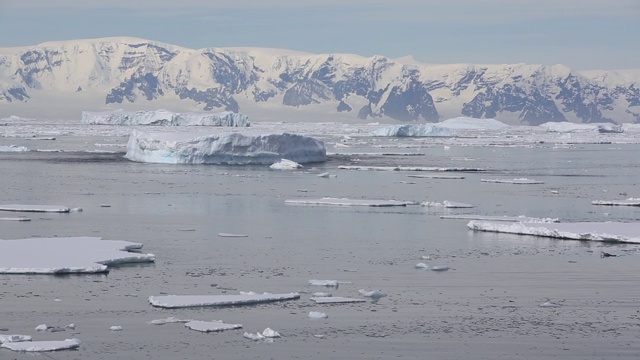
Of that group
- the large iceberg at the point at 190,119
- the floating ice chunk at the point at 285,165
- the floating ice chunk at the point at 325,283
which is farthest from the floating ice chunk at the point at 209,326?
the large iceberg at the point at 190,119

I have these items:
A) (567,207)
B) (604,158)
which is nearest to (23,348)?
(567,207)

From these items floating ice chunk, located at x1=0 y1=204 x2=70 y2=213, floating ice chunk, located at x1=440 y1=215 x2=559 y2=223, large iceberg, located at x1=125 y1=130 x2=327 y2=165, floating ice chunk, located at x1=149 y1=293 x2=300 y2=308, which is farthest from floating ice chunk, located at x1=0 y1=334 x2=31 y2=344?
large iceberg, located at x1=125 y1=130 x2=327 y2=165

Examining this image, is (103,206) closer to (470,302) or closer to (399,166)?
(470,302)

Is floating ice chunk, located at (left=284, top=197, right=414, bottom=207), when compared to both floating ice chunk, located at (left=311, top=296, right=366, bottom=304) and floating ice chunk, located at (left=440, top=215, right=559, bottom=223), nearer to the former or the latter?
A: floating ice chunk, located at (left=440, top=215, right=559, bottom=223)

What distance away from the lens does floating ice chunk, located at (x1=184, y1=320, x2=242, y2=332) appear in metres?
9.36

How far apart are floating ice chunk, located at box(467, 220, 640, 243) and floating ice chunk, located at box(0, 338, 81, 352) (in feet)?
28.4

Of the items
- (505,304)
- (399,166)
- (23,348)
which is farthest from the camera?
(399,166)

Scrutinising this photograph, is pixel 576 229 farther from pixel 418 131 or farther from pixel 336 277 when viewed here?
pixel 418 131

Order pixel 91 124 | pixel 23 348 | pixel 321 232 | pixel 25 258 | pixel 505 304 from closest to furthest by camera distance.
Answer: pixel 23 348, pixel 505 304, pixel 25 258, pixel 321 232, pixel 91 124

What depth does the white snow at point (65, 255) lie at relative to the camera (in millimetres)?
11805

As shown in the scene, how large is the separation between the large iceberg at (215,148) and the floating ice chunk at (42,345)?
76.7ft

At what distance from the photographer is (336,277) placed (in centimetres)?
1198

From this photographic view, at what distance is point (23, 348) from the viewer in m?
8.58

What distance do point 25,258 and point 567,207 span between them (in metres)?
11.2
